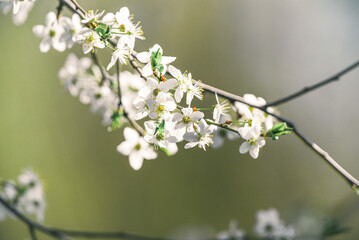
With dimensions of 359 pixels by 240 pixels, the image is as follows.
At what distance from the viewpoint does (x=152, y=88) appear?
699 millimetres

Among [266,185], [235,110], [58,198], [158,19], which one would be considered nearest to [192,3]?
[158,19]

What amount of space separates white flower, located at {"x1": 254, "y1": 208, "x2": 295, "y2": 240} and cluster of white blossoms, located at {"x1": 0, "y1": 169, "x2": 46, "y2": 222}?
2.91 feet

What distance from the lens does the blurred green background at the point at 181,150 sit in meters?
4.59

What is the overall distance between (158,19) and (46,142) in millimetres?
2407

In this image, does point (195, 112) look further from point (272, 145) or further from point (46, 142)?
point (46, 142)

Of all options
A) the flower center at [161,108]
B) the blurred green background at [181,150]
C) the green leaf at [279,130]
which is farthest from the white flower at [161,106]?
the blurred green background at [181,150]

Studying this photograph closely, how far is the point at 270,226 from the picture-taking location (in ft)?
4.55

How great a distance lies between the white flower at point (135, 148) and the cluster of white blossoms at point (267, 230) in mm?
586

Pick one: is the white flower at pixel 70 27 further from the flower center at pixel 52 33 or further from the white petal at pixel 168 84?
the white petal at pixel 168 84

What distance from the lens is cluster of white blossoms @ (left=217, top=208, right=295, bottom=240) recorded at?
4.37ft

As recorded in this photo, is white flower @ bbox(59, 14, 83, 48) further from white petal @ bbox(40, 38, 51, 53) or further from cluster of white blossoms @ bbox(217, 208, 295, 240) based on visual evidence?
cluster of white blossoms @ bbox(217, 208, 295, 240)

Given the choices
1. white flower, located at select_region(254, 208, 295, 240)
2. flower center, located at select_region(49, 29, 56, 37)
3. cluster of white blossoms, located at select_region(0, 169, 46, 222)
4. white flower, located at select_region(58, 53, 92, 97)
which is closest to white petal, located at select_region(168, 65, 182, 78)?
flower center, located at select_region(49, 29, 56, 37)

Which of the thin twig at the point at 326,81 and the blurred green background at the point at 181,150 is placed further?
the blurred green background at the point at 181,150

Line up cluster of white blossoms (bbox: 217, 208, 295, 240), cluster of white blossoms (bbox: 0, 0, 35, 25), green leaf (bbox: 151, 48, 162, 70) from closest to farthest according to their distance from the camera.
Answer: green leaf (bbox: 151, 48, 162, 70)
cluster of white blossoms (bbox: 0, 0, 35, 25)
cluster of white blossoms (bbox: 217, 208, 295, 240)
